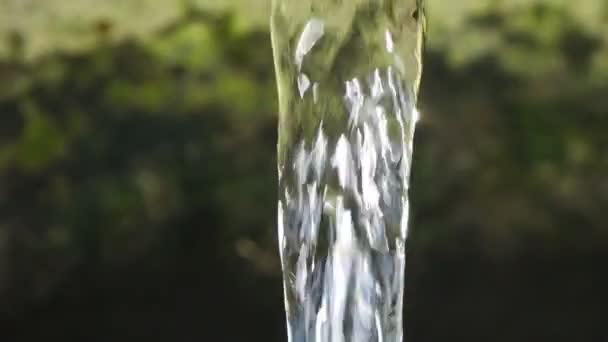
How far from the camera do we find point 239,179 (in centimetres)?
126

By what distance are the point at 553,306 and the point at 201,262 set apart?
46 centimetres

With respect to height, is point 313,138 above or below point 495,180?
above

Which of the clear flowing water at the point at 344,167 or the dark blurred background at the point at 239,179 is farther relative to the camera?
the dark blurred background at the point at 239,179

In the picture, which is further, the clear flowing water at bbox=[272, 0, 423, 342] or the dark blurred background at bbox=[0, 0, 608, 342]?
the dark blurred background at bbox=[0, 0, 608, 342]

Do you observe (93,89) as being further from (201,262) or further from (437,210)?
(437,210)

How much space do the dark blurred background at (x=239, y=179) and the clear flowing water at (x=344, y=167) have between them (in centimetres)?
39

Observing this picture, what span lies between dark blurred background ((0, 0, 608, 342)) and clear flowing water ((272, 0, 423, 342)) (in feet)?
1.26

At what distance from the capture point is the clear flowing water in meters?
0.85

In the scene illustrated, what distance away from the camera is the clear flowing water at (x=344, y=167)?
Result: 0.85 metres

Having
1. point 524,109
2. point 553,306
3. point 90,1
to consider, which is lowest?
point 553,306

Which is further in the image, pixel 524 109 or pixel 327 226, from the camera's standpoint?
pixel 524 109

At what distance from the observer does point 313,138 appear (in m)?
0.86

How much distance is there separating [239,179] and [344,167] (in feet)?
1.37

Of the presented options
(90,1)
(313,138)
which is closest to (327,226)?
(313,138)
